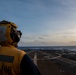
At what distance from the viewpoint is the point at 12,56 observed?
10.8ft

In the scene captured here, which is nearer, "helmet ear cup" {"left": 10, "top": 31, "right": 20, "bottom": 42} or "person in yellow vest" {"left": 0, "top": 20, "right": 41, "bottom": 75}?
"person in yellow vest" {"left": 0, "top": 20, "right": 41, "bottom": 75}

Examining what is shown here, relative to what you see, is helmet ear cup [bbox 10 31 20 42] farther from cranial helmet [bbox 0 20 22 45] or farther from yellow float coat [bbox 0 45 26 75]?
yellow float coat [bbox 0 45 26 75]

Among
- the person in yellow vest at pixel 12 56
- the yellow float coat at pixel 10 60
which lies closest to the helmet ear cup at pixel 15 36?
the person in yellow vest at pixel 12 56

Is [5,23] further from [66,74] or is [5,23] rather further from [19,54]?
[66,74]

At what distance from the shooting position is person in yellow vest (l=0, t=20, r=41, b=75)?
10.6ft

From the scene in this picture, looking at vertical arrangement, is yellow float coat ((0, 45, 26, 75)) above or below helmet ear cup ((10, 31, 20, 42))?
below

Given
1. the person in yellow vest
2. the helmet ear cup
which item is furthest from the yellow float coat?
the helmet ear cup

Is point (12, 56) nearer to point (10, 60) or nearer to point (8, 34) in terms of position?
point (10, 60)

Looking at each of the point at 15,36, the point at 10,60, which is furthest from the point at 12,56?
the point at 15,36

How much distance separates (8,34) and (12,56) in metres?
0.29

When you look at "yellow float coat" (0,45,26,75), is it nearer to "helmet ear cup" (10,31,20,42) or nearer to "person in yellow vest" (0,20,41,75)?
"person in yellow vest" (0,20,41,75)

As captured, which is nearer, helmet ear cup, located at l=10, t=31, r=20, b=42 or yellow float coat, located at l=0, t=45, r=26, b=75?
yellow float coat, located at l=0, t=45, r=26, b=75

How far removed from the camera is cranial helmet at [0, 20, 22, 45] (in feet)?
11.1

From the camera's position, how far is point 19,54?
3279mm
